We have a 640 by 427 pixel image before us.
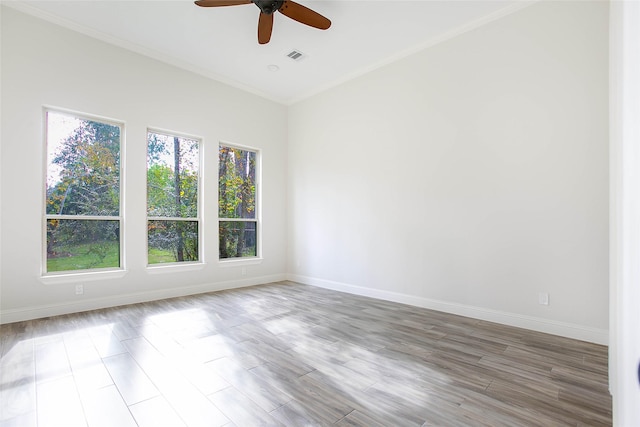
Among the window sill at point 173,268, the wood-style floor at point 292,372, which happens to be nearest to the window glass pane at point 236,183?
the window sill at point 173,268

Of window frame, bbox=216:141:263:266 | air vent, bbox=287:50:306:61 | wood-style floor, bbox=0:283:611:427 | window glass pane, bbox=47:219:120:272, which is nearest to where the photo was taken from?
wood-style floor, bbox=0:283:611:427

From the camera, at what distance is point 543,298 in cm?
292

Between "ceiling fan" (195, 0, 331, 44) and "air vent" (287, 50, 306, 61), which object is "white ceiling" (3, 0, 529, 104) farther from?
"ceiling fan" (195, 0, 331, 44)

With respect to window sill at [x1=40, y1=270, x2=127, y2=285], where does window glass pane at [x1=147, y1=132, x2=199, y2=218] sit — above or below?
above

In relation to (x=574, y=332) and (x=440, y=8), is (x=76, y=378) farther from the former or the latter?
(x=440, y=8)

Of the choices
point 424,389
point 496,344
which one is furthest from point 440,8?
point 424,389

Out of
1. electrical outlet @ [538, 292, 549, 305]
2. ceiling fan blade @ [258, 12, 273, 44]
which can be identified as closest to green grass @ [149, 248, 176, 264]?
ceiling fan blade @ [258, 12, 273, 44]

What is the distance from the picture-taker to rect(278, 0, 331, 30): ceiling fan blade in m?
2.75

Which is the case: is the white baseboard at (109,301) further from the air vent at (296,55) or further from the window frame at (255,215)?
the air vent at (296,55)

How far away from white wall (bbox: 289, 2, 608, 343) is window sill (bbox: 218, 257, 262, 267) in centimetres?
130

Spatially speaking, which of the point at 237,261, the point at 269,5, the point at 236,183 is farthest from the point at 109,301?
the point at 269,5

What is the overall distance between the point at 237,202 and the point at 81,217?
211 centimetres

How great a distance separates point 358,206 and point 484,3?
9.04 feet

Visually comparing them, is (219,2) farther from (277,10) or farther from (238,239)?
(238,239)
